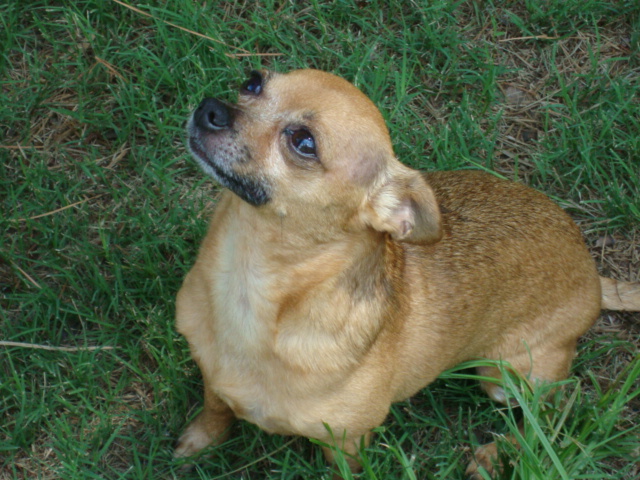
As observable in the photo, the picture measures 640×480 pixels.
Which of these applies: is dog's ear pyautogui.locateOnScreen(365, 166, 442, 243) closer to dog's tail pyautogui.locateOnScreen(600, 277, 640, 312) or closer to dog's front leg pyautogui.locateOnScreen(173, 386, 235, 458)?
dog's front leg pyautogui.locateOnScreen(173, 386, 235, 458)

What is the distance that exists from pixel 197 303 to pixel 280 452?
1081 millimetres

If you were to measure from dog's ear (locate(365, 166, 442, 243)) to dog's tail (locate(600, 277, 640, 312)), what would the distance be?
1803 millimetres

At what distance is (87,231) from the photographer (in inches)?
192

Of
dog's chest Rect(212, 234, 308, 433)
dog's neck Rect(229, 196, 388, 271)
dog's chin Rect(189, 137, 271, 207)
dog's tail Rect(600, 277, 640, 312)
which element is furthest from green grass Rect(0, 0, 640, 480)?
dog's chin Rect(189, 137, 271, 207)

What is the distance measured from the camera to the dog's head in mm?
3252

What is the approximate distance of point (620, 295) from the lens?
4.66 meters

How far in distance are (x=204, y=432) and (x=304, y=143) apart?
6.11 ft

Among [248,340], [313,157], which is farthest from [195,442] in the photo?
[313,157]

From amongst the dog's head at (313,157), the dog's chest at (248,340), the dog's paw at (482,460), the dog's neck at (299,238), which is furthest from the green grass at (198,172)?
the dog's head at (313,157)

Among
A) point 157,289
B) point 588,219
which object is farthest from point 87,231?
point 588,219

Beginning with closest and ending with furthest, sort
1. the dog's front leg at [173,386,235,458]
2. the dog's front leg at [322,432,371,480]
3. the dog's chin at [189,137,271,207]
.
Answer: the dog's chin at [189,137,271,207], the dog's front leg at [322,432,371,480], the dog's front leg at [173,386,235,458]

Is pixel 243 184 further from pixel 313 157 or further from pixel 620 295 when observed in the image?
pixel 620 295

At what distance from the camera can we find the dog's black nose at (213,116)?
331cm

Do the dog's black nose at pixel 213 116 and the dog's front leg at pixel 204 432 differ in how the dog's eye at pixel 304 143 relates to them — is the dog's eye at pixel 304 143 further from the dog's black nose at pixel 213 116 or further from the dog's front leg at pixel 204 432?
the dog's front leg at pixel 204 432
